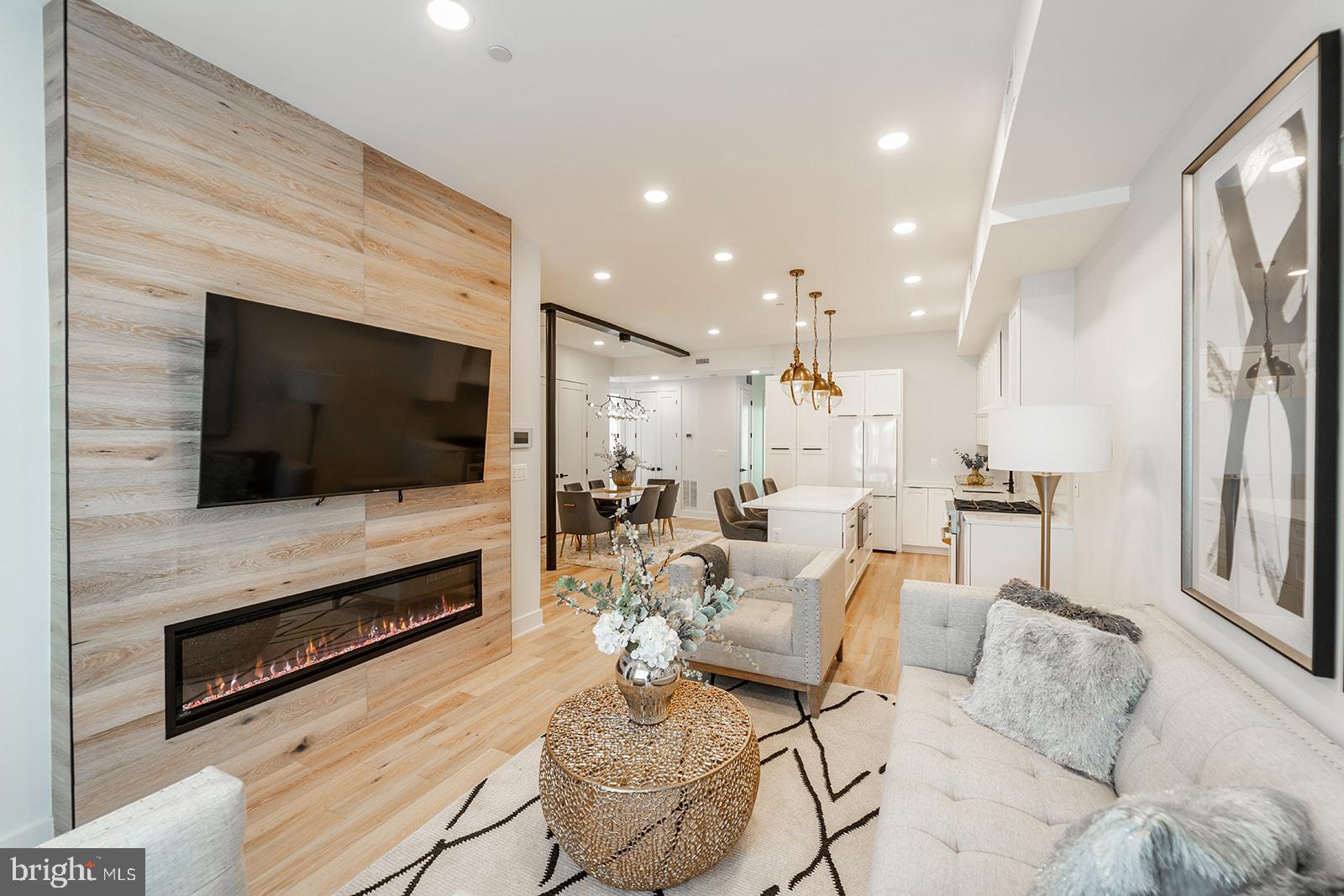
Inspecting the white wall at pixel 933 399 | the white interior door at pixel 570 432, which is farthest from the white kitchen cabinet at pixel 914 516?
the white interior door at pixel 570 432

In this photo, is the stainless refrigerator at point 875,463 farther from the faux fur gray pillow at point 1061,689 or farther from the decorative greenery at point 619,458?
the faux fur gray pillow at point 1061,689

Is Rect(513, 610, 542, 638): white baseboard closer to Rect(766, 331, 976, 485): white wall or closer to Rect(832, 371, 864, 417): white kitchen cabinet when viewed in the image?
Rect(832, 371, 864, 417): white kitchen cabinet

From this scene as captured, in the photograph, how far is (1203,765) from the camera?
3.79 ft

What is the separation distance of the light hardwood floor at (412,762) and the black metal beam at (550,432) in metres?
1.64

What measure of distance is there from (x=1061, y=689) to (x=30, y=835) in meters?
3.26

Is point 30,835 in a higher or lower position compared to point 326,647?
lower

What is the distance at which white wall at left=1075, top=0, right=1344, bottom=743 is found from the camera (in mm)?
1331

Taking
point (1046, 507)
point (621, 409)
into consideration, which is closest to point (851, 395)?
point (621, 409)

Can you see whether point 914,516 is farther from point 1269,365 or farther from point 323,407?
point 323,407

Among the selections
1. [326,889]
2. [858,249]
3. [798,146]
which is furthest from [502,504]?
[858,249]

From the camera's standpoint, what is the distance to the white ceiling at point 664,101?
1.82 meters

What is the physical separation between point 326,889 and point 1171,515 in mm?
3069

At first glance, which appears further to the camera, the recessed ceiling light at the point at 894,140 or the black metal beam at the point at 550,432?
the black metal beam at the point at 550,432

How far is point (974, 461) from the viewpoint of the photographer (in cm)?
633
